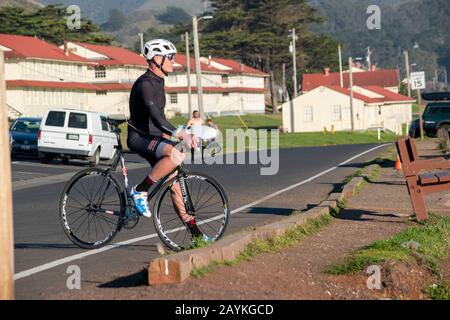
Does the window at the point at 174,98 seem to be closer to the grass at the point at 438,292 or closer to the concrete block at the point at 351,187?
the concrete block at the point at 351,187

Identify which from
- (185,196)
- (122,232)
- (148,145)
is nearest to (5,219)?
(148,145)

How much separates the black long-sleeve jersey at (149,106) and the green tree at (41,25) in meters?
88.1

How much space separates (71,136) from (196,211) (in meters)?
23.3

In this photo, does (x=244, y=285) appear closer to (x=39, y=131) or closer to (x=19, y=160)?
(x=39, y=131)

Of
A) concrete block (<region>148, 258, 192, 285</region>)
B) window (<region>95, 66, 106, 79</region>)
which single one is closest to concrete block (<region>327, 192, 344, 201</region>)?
concrete block (<region>148, 258, 192, 285</region>)

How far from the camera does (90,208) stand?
10.3m

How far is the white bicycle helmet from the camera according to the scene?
988cm

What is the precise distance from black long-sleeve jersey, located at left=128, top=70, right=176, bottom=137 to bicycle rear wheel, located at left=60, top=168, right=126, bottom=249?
2.20 ft

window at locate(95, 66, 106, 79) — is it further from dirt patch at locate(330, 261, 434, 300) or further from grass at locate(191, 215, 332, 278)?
dirt patch at locate(330, 261, 434, 300)

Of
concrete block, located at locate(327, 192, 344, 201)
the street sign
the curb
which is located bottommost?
the curb

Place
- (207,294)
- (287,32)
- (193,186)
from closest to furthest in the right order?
(207,294), (193,186), (287,32)

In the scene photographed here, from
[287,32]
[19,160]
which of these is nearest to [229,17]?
[287,32]

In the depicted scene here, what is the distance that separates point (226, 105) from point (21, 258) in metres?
98.5
